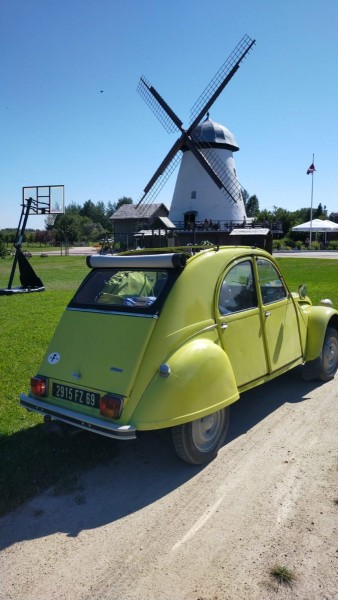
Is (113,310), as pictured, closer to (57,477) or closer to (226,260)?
(226,260)

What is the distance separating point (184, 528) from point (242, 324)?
6.55 ft

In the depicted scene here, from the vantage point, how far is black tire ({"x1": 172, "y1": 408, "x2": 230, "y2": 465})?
3688 mm

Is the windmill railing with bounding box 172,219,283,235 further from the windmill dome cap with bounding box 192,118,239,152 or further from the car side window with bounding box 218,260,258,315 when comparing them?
the car side window with bounding box 218,260,258,315

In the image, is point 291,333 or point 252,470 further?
point 291,333

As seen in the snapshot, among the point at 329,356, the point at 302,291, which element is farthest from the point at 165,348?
the point at 329,356

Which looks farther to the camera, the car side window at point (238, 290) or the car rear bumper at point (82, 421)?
the car side window at point (238, 290)

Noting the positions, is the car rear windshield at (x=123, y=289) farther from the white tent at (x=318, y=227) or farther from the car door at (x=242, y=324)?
the white tent at (x=318, y=227)

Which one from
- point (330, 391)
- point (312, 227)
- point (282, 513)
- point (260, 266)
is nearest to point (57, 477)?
point (282, 513)

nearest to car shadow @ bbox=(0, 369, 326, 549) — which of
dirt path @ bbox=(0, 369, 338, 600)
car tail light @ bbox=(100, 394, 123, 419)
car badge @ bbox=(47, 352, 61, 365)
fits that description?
dirt path @ bbox=(0, 369, 338, 600)

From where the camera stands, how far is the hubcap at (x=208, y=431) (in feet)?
12.5

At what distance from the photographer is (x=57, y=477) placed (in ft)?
12.2

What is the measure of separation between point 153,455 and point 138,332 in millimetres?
1234

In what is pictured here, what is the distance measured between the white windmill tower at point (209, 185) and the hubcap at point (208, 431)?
126ft

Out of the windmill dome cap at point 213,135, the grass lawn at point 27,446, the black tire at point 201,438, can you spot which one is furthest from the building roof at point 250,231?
the black tire at point 201,438
